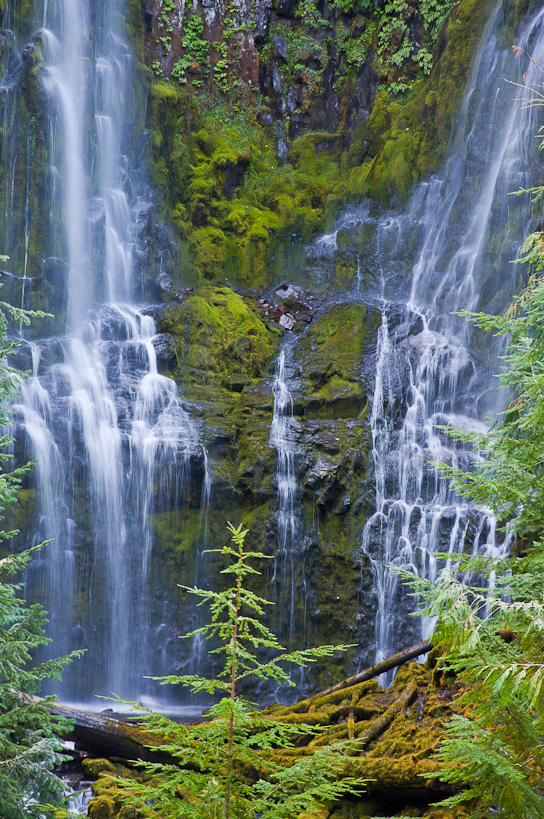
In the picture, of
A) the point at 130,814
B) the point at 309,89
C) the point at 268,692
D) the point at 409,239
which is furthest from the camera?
the point at 309,89

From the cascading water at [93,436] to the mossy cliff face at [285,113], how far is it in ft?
8.93

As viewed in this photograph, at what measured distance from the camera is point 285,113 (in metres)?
21.8

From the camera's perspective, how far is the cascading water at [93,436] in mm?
12742

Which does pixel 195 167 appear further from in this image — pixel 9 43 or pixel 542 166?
pixel 542 166

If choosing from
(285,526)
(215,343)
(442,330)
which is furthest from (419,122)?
(285,526)

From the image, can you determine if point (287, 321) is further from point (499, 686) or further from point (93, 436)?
point (499, 686)

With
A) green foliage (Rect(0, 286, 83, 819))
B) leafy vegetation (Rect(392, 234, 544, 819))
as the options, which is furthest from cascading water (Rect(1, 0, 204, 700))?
leafy vegetation (Rect(392, 234, 544, 819))

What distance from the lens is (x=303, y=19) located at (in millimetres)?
21766

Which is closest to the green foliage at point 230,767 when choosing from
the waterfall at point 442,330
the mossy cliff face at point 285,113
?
the waterfall at point 442,330

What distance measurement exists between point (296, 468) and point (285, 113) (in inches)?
577

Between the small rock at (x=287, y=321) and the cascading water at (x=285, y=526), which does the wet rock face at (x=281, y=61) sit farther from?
the cascading water at (x=285, y=526)

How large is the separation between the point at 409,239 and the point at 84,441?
11.5 m

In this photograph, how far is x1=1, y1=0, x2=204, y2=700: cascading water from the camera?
12742 millimetres

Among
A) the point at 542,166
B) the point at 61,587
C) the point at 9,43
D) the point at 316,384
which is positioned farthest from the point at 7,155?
the point at 542,166
